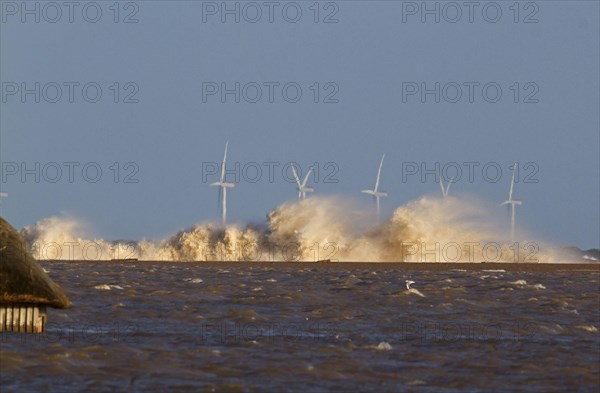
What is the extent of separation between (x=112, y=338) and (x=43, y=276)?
221 centimetres

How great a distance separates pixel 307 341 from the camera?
21.9m

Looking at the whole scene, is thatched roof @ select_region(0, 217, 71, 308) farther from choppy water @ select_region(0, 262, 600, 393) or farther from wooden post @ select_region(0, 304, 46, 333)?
choppy water @ select_region(0, 262, 600, 393)

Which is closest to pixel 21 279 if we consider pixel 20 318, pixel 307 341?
pixel 20 318

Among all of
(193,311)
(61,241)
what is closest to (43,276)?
(193,311)

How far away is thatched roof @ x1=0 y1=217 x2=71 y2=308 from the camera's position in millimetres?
22188

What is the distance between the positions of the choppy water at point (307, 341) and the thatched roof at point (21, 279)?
69 centimetres

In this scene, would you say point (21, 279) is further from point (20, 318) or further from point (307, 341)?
point (307, 341)

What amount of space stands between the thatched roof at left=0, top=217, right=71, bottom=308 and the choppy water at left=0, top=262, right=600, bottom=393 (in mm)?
695

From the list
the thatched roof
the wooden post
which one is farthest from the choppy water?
the thatched roof

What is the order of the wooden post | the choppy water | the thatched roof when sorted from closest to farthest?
the choppy water → the thatched roof → the wooden post

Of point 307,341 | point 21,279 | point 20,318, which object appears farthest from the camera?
point 20,318

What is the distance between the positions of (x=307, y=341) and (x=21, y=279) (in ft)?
16.9

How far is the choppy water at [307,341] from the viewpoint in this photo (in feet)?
56.5

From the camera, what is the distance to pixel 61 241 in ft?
348
